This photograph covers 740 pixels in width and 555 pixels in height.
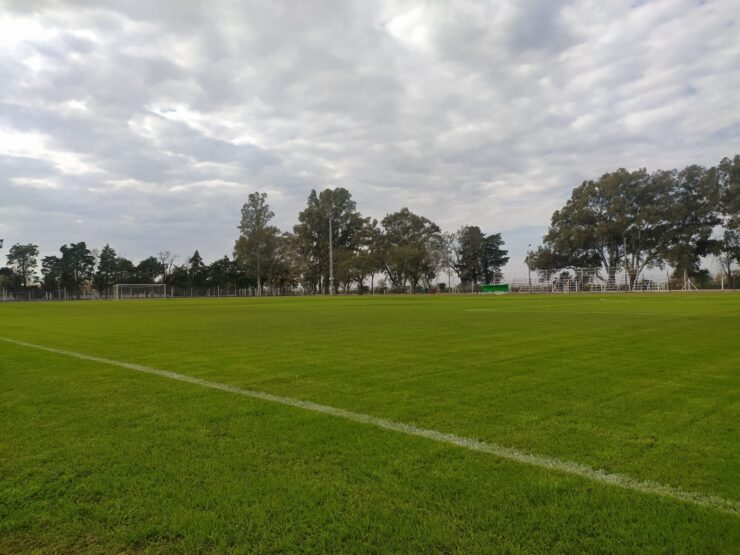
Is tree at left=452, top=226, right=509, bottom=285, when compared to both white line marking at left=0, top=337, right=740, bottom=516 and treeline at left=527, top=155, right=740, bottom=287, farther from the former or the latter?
white line marking at left=0, top=337, right=740, bottom=516

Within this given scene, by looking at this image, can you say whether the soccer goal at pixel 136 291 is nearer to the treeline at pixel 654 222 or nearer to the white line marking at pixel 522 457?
the treeline at pixel 654 222

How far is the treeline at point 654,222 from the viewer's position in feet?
210

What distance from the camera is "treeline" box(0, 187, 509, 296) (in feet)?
278

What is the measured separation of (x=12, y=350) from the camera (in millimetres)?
10070

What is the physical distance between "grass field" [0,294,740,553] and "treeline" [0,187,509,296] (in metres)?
71.8

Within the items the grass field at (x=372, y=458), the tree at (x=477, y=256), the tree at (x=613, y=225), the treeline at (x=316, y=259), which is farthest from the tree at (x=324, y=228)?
the grass field at (x=372, y=458)

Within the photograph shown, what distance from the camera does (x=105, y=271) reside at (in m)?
106

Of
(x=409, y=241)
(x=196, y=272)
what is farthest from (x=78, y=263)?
(x=409, y=241)

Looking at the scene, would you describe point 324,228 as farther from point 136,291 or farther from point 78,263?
point 78,263

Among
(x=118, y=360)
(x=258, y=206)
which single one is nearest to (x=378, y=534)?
(x=118, y=360)

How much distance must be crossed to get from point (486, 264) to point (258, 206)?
4401cm

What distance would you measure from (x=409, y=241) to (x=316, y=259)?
1793cm

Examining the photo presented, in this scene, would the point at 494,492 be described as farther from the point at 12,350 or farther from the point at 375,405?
the point at 12,350

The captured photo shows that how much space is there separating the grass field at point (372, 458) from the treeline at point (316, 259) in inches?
2827
